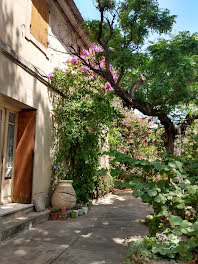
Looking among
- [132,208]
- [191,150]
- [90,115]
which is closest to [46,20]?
[90,115]

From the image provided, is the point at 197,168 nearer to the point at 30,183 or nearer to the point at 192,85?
the point at 192,85

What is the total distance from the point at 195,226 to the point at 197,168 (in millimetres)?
994

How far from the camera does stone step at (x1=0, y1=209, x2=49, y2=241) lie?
3912mm

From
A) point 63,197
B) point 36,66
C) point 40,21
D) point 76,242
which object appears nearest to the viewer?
point 76,242

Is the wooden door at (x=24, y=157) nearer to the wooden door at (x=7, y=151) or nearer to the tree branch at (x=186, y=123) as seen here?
the wooden door at (x=7, y=151)

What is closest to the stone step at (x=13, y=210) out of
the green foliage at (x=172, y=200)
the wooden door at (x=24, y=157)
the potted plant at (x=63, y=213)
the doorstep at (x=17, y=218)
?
the doorstep at (x=17, y=218)

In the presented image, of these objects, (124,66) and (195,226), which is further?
(124,66)

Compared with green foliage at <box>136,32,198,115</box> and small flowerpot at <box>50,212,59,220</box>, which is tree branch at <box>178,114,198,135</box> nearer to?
green foliage at <box>136,32,198,115</box>

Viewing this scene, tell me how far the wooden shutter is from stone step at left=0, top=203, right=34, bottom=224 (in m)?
3.96

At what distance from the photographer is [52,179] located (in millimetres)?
6273

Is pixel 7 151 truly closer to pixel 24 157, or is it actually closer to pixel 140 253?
pixel 24 157

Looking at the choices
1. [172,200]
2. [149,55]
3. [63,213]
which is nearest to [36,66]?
[149,55]

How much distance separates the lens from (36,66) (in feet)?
18.9

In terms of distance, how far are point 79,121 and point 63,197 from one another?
6.84ft
